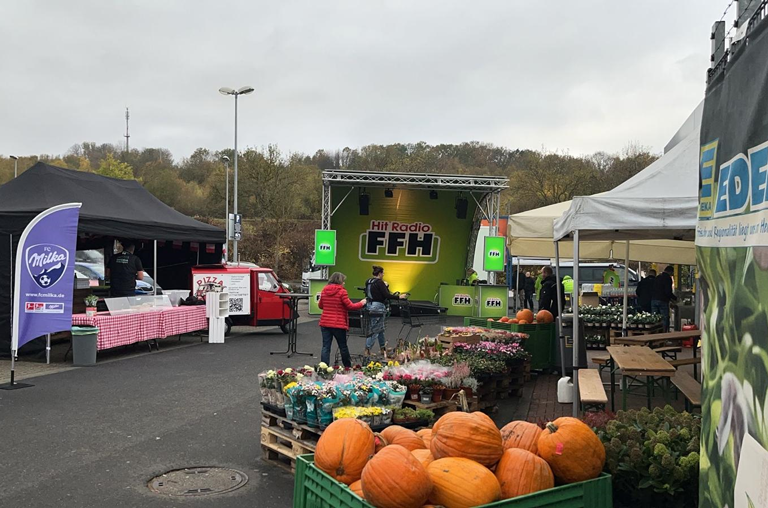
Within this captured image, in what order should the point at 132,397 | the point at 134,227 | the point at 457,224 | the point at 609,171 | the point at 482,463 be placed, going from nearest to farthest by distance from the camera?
the point at 482,463, the point at 132,397, the point at 134,227, the point at 457,224, the point at 609,171

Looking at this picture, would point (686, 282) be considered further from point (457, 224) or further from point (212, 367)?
point (212, 367)

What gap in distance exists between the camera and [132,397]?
29.0 ft

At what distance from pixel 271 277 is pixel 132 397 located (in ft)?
26.6

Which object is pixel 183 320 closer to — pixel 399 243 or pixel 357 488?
pixel 399 243

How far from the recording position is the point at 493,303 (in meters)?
21.2

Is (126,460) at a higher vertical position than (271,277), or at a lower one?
lower

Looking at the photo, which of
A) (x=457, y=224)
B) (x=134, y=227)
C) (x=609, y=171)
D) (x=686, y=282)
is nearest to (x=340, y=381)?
(x=134, y=227)

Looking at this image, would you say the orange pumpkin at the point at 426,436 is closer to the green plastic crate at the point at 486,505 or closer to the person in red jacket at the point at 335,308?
the green plastic crate at the point at 486,505

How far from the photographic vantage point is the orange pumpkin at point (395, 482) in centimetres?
302

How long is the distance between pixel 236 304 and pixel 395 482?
1352 cm

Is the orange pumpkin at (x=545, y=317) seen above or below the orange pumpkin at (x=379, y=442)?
above

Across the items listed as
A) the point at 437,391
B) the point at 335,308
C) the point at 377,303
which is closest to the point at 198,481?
the point at 437,391

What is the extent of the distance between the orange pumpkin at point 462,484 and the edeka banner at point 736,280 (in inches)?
35.4

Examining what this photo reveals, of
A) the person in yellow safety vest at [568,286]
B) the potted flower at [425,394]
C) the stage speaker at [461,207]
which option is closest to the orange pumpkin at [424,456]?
the potted flower at [425,394]
